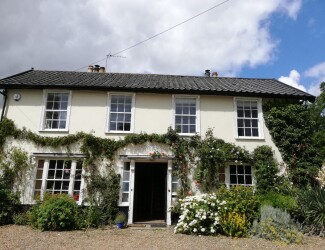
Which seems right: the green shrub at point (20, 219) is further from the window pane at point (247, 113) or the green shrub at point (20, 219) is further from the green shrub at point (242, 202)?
the window pane at point (247, 113)

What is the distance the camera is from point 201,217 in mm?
9422

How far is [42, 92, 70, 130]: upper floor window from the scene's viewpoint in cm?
1267

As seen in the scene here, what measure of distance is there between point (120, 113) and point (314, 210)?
897cm

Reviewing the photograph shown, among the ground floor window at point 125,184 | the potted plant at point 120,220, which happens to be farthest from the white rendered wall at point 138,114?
the potted plant at point 120,220

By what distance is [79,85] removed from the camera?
12.6m

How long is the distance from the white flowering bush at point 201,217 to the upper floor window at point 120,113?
4.65m

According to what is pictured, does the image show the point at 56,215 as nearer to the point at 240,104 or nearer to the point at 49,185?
the point at 49,185

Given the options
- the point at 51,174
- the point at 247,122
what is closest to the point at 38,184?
the point at 51,174

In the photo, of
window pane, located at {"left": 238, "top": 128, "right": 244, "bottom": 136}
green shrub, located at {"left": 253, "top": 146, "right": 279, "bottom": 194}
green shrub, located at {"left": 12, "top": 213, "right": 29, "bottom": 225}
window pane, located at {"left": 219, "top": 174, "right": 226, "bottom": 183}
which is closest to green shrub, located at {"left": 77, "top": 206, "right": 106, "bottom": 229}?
green shrub, located at {"left": 12, "top": 213, "right": 29, "bottom": 225}

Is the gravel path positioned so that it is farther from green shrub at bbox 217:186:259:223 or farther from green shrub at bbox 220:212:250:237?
green shrub at bbox 217:186:259:223

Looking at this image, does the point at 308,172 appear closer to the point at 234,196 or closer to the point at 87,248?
the point at 234,196

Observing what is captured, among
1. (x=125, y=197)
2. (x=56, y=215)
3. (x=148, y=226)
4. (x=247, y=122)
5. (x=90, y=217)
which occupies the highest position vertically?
(x=247, y=122)

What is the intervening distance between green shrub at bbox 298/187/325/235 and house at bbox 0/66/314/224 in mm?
2567

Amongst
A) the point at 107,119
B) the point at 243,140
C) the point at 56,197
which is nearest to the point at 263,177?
the point at 243,140
